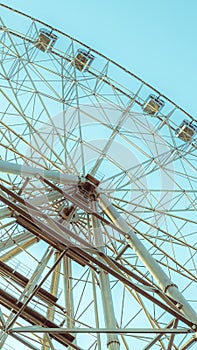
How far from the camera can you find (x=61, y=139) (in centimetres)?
2536

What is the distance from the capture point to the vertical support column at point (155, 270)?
16500 millimetres

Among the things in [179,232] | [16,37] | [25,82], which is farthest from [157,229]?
[16,37]

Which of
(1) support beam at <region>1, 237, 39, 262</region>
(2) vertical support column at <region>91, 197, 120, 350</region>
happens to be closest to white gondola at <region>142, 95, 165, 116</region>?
(1) support beam at <region>1, 237, 39, 262</region>

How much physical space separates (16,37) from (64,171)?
8001mm

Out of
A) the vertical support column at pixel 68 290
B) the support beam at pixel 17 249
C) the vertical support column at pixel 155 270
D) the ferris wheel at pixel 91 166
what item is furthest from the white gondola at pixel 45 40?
the vertical support column at pixel 68 290

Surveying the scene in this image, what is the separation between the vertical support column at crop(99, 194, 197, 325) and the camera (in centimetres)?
1650

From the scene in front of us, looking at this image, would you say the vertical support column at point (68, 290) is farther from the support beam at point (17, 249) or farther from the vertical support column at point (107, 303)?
the vertical support column at point (107, 303)

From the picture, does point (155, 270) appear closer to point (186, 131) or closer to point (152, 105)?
point (186, 131)

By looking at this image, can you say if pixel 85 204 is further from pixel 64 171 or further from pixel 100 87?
pixel 100 87

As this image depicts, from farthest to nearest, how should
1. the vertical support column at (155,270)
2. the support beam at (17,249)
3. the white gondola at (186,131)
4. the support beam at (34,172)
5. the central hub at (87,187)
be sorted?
the white gondola at (186,131) → the support beam at (17,249) → the central hub at (87,187) → the support beam at (34,172) → the vertical support column at (155,270)

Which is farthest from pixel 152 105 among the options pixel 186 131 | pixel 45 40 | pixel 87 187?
pixel 87 187

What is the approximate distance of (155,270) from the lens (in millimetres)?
18031

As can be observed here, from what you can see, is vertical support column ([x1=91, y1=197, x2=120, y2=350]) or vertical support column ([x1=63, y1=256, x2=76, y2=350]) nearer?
vertical support column ([x1=91, y1=197, x2=120, y2=350])

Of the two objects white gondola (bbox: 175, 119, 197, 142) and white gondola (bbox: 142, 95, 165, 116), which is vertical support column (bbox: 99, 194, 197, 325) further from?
white gondola (bbox: 142, 95, 165, 116)
